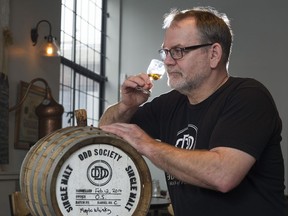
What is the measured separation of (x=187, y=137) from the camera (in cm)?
210

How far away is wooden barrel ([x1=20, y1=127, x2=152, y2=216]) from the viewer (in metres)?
1.56

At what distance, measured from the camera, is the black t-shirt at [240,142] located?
1.86 metres

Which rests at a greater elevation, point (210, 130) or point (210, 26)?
point (210, 26)

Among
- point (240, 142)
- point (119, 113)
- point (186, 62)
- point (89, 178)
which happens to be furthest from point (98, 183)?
point (119, 113)

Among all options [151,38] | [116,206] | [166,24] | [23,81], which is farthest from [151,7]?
[116,206]

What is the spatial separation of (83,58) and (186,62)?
718cm

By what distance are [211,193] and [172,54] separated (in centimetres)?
50

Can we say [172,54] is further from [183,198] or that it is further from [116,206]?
[116,206]

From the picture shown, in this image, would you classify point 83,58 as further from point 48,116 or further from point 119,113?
point 119,113

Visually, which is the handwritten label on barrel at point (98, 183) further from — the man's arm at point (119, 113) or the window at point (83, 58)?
the window at point (83, 58)

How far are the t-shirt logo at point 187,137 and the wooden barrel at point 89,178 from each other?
441mm

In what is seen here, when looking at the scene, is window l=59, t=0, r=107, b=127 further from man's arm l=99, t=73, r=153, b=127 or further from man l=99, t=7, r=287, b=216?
man l=99, t=7, r=287, b=216

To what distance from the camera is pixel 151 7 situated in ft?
32.6

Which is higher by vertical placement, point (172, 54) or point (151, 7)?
point (151, 7)
